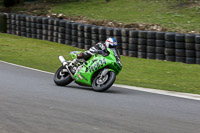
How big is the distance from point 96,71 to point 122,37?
820 centimetres

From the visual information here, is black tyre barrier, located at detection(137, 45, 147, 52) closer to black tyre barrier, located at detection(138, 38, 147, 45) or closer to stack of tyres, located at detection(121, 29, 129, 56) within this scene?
black tyre barrier, located at detection(138, 38, 147, 45)

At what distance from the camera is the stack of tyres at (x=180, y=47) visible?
14956 mm

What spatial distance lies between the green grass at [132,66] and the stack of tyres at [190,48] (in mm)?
332

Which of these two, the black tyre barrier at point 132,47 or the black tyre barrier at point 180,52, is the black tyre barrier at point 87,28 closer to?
the black tyre barrier at point 132,47

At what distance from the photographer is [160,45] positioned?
15.7m

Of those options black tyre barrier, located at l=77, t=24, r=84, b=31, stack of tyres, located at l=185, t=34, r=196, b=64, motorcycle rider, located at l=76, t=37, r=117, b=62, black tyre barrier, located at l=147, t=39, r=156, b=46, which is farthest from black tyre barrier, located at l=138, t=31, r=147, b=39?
motorcycle rider, located at l=76, t=37, r=117, b=62

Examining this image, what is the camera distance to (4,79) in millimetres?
10328

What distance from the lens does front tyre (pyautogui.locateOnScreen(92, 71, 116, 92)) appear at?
345 inches

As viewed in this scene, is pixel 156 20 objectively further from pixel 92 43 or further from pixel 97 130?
pixel 97 130

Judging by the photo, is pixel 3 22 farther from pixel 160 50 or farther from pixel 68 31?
pixel 160 50


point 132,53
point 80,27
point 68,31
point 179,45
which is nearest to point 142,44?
point 132,53

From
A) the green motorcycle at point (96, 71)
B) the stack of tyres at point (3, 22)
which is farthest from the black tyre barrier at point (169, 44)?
the stack of tyres at point (3, 22)

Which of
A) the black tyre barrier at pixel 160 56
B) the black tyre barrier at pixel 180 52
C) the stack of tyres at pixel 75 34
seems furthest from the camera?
the stack of tyres at pixel 75 34

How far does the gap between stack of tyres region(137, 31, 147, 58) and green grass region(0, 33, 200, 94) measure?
0.38m
